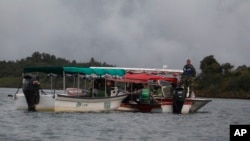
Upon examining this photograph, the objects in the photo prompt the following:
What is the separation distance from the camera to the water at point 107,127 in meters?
35.3

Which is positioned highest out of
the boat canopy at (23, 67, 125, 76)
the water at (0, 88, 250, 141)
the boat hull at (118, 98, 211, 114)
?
the boat canopy at (23, 67, 125, 76)

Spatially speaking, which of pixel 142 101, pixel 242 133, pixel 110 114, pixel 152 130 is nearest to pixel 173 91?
pixel 142 101

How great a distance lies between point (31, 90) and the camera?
49.7m

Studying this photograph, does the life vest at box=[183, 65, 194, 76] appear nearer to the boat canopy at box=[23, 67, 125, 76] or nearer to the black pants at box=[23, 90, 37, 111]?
the boat canopy at box=[23, 67, 125, 76]

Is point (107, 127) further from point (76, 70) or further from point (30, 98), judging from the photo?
point (76, 70)

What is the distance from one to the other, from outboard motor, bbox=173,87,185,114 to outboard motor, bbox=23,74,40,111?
962 cm

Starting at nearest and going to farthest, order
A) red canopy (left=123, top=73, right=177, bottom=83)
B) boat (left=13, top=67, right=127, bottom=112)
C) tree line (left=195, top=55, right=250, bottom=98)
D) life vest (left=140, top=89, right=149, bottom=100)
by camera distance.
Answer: boat (left=13, top=67, right=127, bottom=112)
life vest (left=140, top=89, right=149, bottom=100)
red canopy (left=123, top=73, right=177, bottom=83)
tree line (left=195, top=55, right=250, bottom=98)

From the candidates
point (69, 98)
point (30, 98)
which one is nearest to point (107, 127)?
point (69, 98)

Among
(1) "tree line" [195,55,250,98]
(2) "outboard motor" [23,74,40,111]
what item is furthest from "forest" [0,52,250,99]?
(2) "outboard motor" [23,74,40,111]

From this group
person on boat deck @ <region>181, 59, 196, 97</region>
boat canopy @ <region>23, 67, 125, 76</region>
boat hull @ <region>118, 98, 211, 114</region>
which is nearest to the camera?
boat canopy @ <region>23, 67, 125, 76</region>

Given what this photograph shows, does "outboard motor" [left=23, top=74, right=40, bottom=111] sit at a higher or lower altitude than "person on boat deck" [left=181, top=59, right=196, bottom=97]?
lower

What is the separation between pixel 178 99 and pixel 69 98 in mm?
8488

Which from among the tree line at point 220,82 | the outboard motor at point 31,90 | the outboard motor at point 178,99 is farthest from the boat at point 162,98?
the tree line at point 220,82

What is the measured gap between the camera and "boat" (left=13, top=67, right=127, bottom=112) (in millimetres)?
49344
